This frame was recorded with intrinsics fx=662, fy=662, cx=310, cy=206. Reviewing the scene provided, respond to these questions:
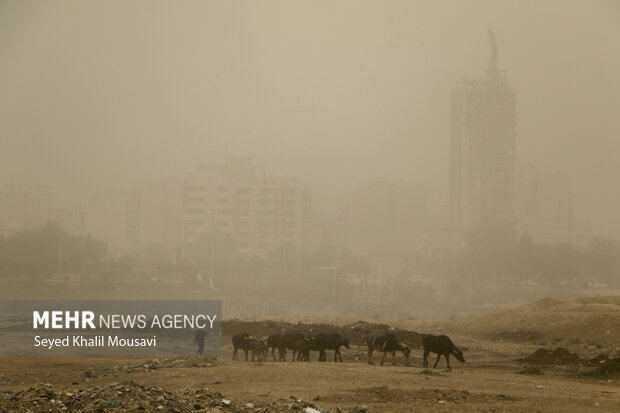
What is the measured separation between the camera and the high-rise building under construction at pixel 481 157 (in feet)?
341

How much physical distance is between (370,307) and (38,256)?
3403 cm

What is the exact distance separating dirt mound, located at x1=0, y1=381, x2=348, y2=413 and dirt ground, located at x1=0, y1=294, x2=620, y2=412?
51mm

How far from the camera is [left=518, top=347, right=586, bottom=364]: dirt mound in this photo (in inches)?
790

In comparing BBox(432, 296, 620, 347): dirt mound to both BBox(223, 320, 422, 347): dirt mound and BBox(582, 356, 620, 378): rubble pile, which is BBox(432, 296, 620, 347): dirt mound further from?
BBox(582, 356, 620, 378): rubble pile

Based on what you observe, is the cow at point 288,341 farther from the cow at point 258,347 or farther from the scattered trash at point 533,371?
the scattered trash at point 533,371

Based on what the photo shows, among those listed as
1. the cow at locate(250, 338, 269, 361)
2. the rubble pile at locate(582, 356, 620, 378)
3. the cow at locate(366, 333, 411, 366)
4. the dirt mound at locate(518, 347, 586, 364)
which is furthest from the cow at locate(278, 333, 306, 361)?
the rubble pile at locate(582, 356, 620, 378)

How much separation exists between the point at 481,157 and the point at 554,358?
87436 millimetres

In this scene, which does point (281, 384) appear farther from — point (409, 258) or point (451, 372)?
point (409, 258)

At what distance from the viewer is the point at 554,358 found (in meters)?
20.4

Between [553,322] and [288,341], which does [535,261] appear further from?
[288,341]

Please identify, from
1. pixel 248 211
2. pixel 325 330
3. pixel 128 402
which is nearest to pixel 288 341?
pixel 325 330

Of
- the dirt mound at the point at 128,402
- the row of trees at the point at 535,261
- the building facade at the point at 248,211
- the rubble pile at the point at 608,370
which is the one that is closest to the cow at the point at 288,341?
the dirt mound at the point at 128,402

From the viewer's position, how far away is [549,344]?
2544 cm

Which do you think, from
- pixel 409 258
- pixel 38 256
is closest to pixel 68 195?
pixel 38 256
